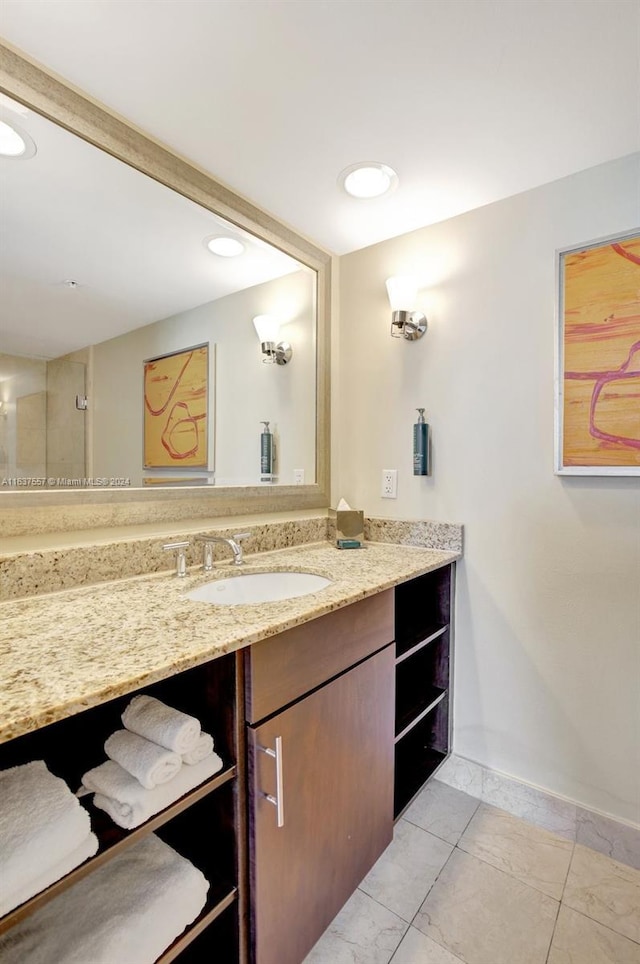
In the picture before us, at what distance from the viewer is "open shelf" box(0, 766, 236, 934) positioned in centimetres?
61

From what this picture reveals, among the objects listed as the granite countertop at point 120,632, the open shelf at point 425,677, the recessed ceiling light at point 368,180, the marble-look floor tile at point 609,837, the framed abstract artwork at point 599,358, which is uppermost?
the recessed ceiling light at point 368,180

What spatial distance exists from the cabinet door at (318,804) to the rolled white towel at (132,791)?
0.38 feet

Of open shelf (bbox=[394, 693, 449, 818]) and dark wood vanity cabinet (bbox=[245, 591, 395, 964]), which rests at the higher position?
dark wood vanity cabinet (bbox=[245, 591, 395, 964])

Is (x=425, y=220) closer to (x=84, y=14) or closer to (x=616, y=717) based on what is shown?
(x=84, y=14)

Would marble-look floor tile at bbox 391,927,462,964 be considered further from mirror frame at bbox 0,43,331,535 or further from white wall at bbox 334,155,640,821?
mirror frame at bbox 0,43,331,535

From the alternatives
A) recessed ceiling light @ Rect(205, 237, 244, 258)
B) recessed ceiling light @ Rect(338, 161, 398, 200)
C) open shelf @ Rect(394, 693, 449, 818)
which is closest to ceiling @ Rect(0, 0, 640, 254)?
recessed ceiling light @ Rect(338, 161, 398, 200)

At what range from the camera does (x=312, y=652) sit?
40.1 inches

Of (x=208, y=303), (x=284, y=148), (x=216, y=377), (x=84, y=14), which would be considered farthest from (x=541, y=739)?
(x=84, y=14)

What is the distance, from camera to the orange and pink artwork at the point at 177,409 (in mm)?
1317

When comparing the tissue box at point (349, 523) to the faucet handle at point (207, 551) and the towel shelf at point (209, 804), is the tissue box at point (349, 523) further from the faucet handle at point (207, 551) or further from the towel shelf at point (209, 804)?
the towel shelf at point (209, 804)

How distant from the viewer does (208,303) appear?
150 cm

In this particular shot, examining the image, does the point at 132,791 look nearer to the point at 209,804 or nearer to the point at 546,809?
the point at 209,804

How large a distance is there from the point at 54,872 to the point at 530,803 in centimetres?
149

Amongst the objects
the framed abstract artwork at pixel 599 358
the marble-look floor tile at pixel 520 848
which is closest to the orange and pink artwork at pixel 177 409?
the framed abstract artwork at pixel 599 358
